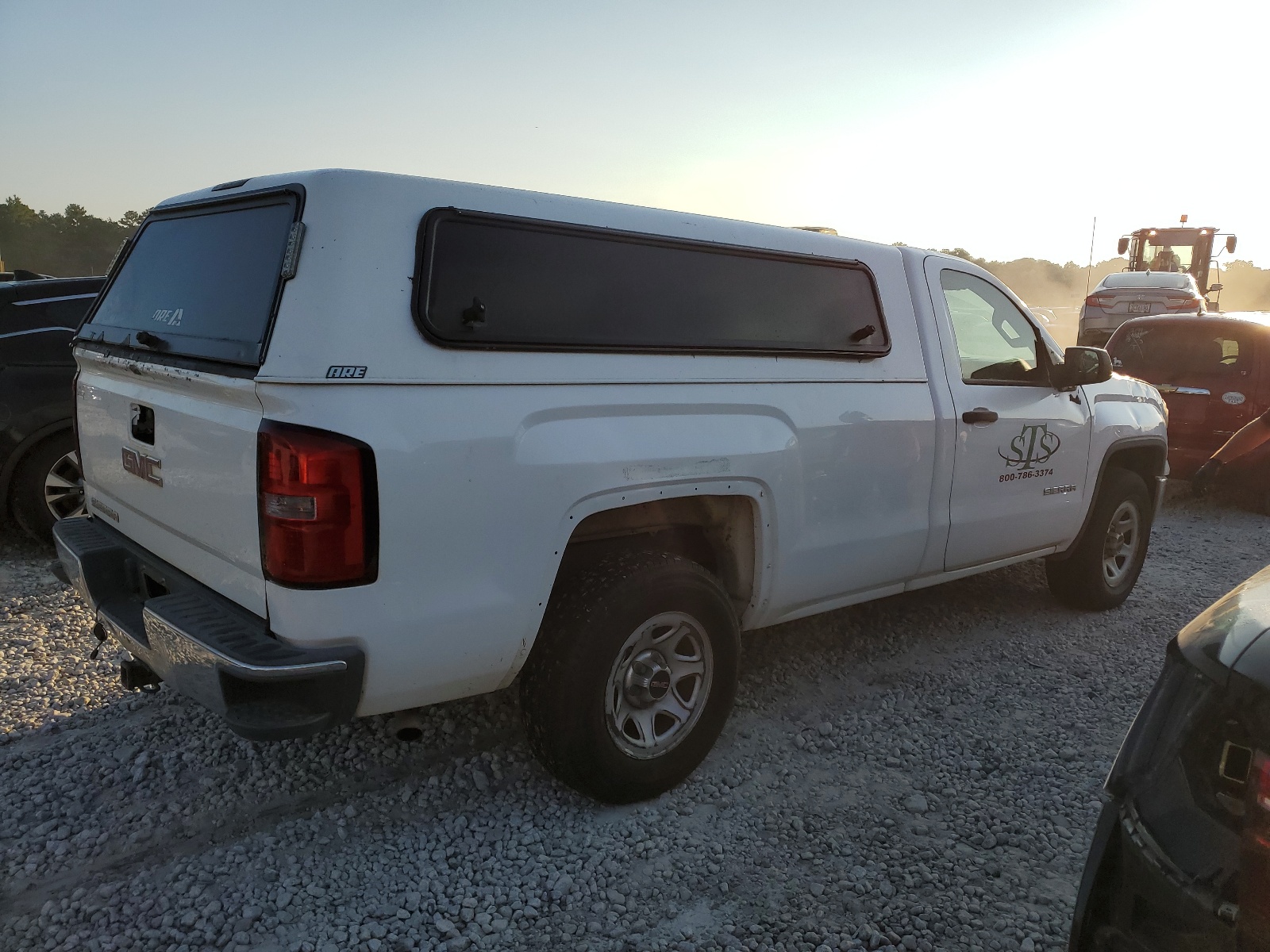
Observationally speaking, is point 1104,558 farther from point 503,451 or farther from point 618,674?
point 503,451

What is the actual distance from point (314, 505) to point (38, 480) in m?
4.24

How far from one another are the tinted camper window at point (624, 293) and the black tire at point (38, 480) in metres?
4.07

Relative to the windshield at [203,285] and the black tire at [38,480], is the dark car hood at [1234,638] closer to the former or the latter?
the windshield at [203,285]

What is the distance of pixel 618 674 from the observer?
119 inches

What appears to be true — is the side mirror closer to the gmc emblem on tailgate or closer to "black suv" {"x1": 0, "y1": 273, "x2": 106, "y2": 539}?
the gmc emblem on tailgate

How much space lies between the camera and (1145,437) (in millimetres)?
5219

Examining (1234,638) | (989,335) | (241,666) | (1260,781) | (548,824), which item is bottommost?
(548,824)

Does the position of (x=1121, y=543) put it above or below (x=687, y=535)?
below

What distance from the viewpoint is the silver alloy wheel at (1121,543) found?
5.20 m

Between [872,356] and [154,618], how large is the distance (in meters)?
2.76

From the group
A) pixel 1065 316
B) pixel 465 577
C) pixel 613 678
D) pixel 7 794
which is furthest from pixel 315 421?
pixel 1065 316

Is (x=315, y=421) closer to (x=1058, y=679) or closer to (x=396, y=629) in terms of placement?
(x=396, y=629)

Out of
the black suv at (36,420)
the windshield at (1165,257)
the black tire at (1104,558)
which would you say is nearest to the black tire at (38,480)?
the black suv at (36,420)

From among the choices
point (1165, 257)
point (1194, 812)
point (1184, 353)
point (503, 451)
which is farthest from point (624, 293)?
point (1165, 257)
